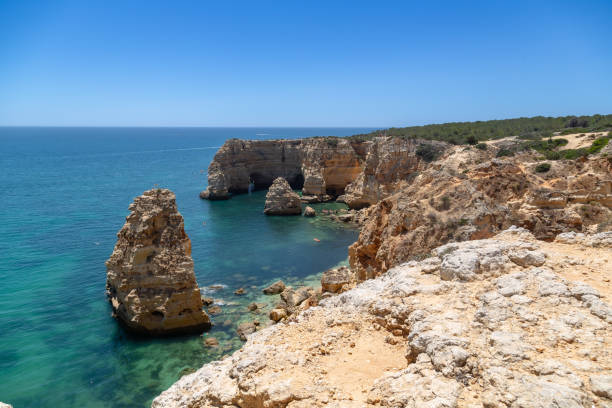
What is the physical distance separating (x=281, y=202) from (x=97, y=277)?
2881cm

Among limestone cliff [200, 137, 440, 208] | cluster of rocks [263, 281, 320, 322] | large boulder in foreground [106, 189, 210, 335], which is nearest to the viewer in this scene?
large boulder in foreground [106, 189, 210, 335]

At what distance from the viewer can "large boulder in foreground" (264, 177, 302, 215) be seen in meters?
56.1

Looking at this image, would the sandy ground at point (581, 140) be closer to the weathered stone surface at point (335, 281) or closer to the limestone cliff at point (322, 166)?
the limestone cliff at point (322, 166)

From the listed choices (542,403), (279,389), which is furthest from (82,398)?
(542,403)

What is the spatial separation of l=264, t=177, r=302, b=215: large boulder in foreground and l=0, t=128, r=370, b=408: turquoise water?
2.06 m

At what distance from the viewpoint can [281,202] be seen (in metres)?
56.0

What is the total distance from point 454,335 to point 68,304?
93.9 feet

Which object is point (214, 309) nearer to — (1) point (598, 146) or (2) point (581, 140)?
(1) point (598, 146)

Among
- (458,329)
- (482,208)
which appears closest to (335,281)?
(482,208)

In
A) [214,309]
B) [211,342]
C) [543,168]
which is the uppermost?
[543,168]

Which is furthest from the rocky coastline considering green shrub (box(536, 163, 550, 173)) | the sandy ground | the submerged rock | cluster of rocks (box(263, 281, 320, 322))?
the sandy ground

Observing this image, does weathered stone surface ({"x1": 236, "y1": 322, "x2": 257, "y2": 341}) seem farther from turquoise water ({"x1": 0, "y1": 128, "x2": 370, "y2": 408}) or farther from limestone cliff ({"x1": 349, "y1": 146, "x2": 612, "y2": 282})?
limestone cliff ({"x1": 349, "y1": 146, "x2": 612, "y2": 282})

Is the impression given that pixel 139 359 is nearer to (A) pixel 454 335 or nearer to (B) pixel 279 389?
(B) pixel 279 389

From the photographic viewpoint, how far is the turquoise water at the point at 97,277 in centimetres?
1931
